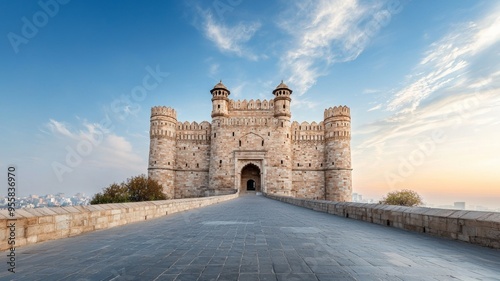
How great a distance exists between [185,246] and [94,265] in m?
1.51

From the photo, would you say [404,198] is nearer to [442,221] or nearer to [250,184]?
[250,184]

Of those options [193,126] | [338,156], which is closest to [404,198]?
[338,156]

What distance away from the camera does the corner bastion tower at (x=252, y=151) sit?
128 feet

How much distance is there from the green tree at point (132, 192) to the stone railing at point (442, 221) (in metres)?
28.8

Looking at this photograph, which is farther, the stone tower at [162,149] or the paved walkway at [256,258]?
the stone tower at [162,149]

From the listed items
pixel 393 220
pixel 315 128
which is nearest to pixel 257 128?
pixel 315 128

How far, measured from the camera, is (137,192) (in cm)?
3262

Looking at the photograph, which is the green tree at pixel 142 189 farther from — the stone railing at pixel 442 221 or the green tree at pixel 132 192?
the stone railing at pixel 442 221

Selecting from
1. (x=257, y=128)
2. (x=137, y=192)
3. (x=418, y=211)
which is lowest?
(x=137, y=192)

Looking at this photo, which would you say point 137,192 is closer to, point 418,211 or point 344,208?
point 344,208

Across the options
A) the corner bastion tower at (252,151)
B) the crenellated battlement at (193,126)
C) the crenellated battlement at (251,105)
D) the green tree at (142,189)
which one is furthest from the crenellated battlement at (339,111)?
the green tree at (142,189)

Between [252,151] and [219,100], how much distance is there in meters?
9.61

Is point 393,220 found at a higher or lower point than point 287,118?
lower

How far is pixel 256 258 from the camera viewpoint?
3.86m
